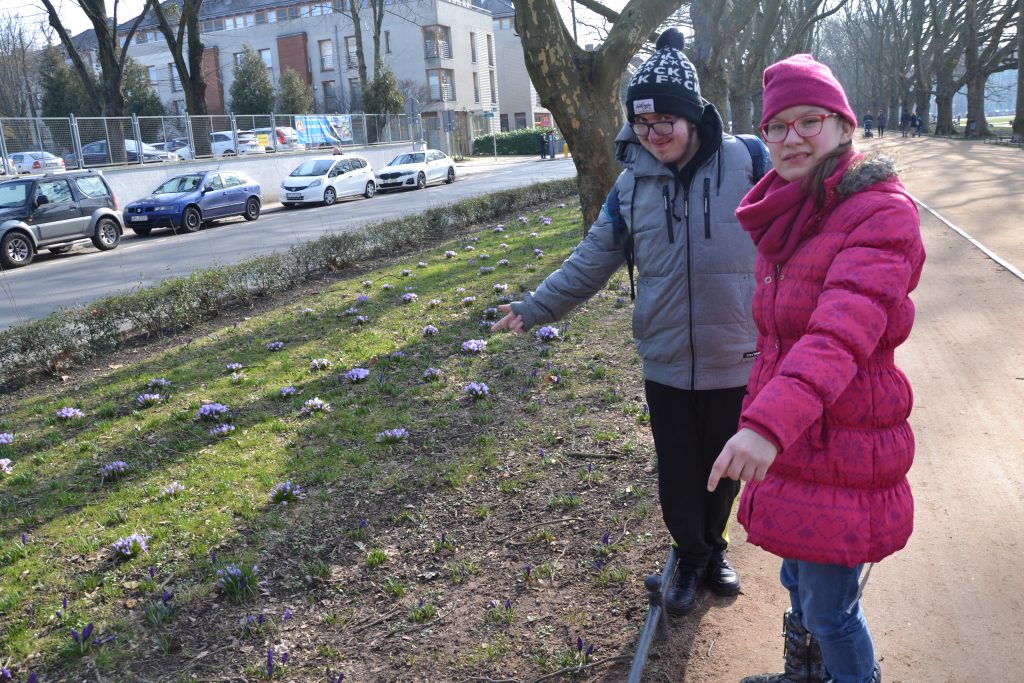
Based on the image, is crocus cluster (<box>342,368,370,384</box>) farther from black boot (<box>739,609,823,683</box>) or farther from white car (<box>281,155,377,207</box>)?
white car (<box>281,155,377,207</box>)

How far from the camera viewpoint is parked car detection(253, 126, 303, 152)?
113 ft

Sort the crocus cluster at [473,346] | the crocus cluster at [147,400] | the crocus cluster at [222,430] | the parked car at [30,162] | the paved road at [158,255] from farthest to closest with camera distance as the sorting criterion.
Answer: the parked car at [30,162], the paved road at [158,255], the crocus cluster at [473,346], the crocus cluster at [147,400], the crocus cluster at [222,430]

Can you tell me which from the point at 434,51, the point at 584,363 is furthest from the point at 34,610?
the point at 434,51

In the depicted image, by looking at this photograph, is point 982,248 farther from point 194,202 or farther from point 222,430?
point 194,202

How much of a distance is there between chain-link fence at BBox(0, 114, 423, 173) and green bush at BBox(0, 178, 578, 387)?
1677 cm

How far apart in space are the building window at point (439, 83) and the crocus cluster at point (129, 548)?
201ft

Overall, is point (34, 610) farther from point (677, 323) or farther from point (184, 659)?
point (677, 323)

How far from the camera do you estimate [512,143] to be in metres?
61.0

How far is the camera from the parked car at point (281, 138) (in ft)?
113

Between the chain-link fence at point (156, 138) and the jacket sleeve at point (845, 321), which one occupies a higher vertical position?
the chain-link fence at point (156, 138)

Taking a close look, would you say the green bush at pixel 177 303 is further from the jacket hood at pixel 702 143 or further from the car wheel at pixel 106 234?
the car wheel at pixel 106 234

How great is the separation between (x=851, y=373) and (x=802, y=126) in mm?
711

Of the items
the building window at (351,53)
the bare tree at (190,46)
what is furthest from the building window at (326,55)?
the bare tree at (190,46)

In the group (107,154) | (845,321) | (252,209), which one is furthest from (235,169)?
(845,321)
